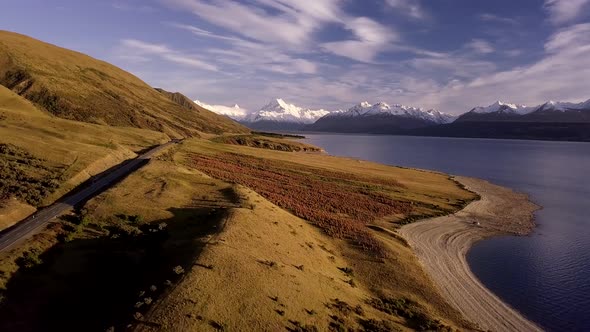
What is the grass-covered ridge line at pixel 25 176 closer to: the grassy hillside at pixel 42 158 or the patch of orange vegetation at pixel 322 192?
the grassy hillside at pixel 42 158

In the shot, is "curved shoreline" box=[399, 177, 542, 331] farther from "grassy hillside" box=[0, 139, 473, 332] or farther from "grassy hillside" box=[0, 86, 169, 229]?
"grassy hillside" box=[0, 86, 169, 229]

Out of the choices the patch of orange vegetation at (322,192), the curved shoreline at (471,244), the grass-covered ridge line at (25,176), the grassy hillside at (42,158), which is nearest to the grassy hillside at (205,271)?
the patch of orange vegetation at (322,192)

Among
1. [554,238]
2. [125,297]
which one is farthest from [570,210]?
[125,297]

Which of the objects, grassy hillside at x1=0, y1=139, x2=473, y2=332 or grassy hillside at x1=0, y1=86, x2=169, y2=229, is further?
grassy hillside at x1=0, y1=86, x2=169, y2=229

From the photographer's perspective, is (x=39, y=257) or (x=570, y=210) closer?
(x=39, y=257)

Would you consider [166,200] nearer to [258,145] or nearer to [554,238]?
[554,238]

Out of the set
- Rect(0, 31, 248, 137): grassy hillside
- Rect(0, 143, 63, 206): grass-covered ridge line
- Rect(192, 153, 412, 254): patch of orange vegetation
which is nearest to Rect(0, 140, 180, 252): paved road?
Rect(0, 143, 63, 206): grass-covered ridge line

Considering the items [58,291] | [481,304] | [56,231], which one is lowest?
[481,304]
